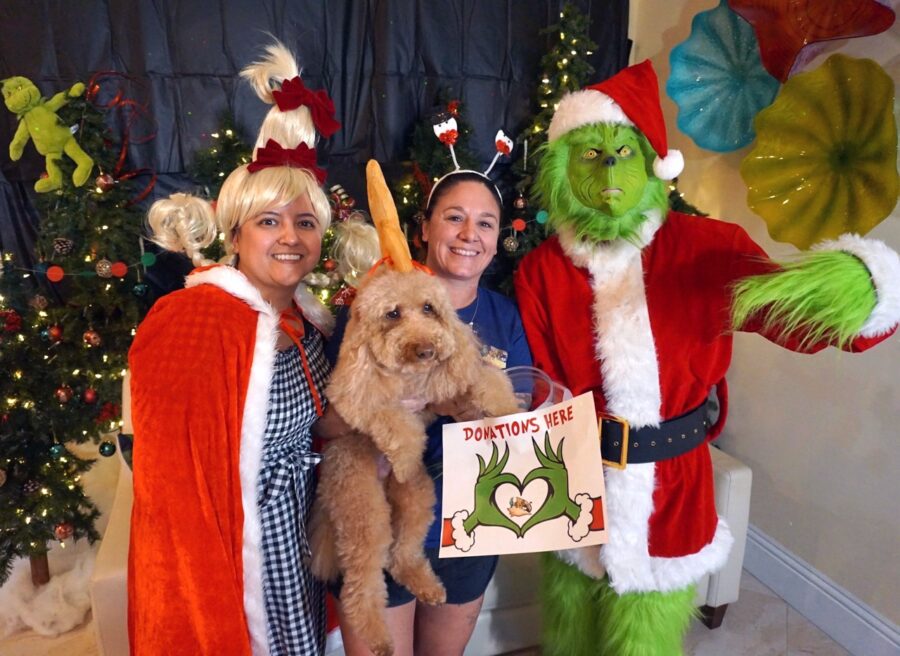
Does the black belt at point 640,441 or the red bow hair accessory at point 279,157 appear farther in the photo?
the black belt at point 640,441

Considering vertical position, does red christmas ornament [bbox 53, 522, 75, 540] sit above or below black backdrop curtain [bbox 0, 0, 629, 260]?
below

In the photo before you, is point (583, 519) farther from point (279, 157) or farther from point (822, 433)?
point (822, 433)

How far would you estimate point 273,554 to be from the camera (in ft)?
3.98

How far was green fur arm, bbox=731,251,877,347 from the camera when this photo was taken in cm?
102

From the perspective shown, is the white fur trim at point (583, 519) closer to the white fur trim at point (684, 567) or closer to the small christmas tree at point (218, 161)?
the white fur trim at point (684, 567)

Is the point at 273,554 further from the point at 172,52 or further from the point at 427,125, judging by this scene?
the point at 172,52

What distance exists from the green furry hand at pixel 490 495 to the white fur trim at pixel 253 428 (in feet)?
1.47

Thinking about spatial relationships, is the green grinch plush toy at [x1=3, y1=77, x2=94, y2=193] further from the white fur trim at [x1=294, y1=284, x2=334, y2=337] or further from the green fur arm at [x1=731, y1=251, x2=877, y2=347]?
the green fur arm at [x1=731, y1=251, x2=877, y2=347]

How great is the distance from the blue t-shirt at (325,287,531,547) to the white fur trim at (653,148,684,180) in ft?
1.57

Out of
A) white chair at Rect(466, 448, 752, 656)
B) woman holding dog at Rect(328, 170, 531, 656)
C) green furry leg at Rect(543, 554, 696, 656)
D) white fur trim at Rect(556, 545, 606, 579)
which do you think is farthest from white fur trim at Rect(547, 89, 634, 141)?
white chair at Rect(466, 448, 752, 656)

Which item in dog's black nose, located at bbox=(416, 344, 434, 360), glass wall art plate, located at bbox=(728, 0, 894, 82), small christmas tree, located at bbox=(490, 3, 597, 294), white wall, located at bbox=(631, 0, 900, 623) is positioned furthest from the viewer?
small christmas tree, located at bbox=(490, 3, 597, 294)

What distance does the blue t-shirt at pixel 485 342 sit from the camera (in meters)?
1.27

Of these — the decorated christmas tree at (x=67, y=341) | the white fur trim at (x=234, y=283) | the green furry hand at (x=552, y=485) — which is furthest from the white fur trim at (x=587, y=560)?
the decorated christmas tree at (x=67, y=341)

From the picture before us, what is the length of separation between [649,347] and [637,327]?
0.06 m
